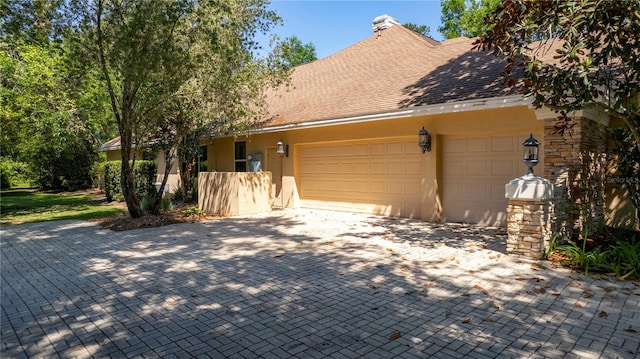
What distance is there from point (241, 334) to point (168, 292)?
1520 mm

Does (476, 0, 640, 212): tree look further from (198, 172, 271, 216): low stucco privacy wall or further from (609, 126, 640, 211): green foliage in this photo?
(198, 172, 271, 216): low stucco privacy wall

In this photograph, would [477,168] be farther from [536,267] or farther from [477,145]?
[536,267]

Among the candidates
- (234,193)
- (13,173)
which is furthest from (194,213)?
(13,173)

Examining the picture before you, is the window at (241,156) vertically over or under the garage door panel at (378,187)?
over

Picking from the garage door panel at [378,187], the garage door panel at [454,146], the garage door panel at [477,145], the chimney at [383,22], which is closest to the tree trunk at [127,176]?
the garage door panel at [378,187]

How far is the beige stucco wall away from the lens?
7.83m

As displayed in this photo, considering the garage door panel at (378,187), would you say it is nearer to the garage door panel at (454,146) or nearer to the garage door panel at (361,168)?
the garage door panel at (361,168)

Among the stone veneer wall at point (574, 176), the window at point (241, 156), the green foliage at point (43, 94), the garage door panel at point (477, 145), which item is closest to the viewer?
the stone veneer wall at point (574, 176)

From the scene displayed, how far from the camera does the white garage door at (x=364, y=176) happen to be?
9.66m

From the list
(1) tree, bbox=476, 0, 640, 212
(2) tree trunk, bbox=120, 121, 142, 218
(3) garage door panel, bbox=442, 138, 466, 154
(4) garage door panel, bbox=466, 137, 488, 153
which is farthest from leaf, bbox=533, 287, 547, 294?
(2) tree trunk, bbox=120, 121, 142, 218

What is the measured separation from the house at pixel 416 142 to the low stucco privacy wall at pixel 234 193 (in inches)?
48.9

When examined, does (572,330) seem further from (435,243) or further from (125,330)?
(125,330)

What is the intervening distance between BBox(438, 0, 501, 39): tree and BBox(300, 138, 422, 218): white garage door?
16520 mm

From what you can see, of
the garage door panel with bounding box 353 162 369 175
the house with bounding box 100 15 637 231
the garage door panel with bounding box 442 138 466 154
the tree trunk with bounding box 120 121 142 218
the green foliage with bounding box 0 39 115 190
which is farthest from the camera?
the garage door panel with bounding box 353 162 369 175
